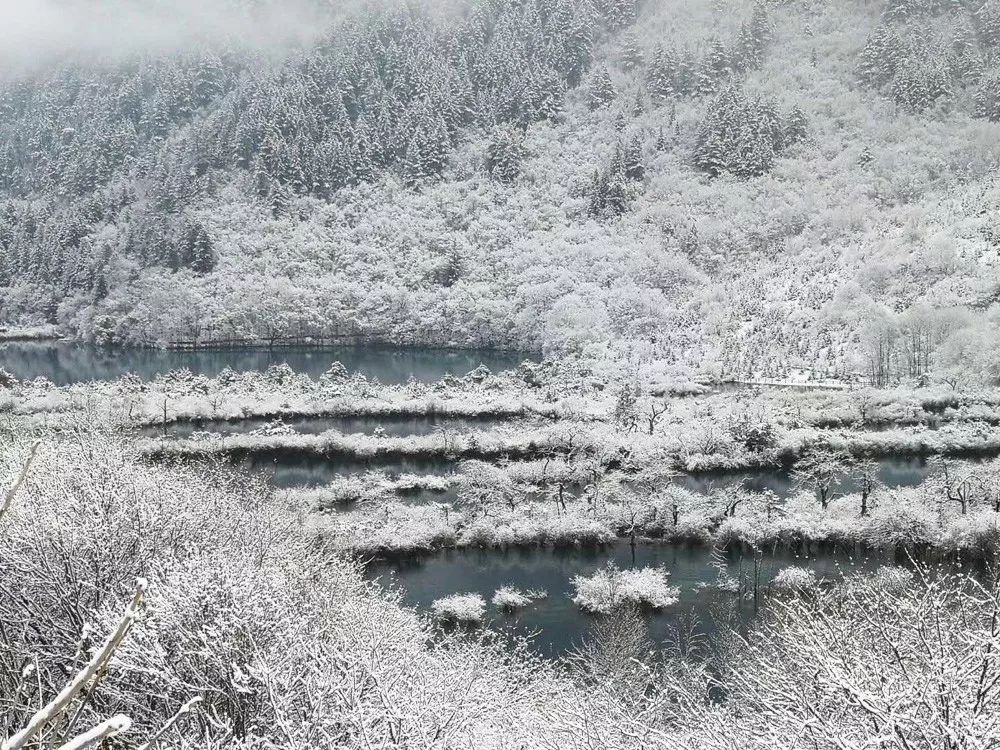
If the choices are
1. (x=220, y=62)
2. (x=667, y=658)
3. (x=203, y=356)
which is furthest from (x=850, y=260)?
(x=220, y=62)

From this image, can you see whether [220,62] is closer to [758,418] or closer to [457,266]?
[457,266]

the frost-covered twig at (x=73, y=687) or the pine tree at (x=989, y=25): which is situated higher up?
the pine tree at (x=989, y=25)

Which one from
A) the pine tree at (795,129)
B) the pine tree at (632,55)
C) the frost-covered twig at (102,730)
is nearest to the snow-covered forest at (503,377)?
the frost-covered twig at (102,730)

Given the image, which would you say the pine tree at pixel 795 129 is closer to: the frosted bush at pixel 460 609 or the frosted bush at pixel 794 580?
the frosted bush at pixel 794 580

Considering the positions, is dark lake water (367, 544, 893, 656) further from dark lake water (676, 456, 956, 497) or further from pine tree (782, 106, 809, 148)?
pine tree (782, 106, 809, 148)

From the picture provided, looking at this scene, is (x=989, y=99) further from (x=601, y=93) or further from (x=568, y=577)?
(x=568, y=577)

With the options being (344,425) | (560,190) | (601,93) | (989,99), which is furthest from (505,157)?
(344,425)

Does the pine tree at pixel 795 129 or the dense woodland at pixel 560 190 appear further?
the pine tree at pixel 795 129
